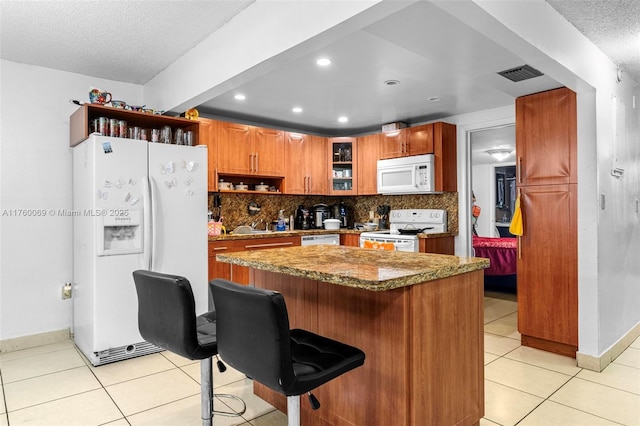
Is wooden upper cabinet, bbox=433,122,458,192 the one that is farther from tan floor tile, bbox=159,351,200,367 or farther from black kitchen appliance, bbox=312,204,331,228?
tan floor tile, bbox=159,351,200,367

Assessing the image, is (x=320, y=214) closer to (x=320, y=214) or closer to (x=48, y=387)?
(x=320, y=214)

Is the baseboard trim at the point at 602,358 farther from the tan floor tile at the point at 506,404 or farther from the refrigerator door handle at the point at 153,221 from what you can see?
the refrigerator door handle at the point at 153,221

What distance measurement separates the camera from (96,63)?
137 inches

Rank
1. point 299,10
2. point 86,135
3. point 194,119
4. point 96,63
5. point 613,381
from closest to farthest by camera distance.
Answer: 1. point 299,10
2. point 613,381
3. point 86,135
4. point 96,63
5. point 194,119

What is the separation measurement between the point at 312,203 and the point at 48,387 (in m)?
4.10

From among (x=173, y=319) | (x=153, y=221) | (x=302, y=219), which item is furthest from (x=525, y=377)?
(x=302, y=219)

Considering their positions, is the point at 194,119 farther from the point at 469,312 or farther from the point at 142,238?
the point at 469,312

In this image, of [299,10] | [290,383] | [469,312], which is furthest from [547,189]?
[290,383]

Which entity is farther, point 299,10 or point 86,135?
point 86,135

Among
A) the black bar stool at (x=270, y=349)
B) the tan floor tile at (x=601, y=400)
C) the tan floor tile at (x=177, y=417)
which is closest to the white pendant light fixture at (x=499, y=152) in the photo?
A: the tan floor tile at (x=601, y=400)

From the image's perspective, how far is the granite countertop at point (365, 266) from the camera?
1.56 m

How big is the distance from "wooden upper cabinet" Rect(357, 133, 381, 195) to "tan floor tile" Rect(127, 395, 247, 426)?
12.5ft

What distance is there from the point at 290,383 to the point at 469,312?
1100mm

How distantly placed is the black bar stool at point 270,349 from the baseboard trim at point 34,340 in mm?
2900
